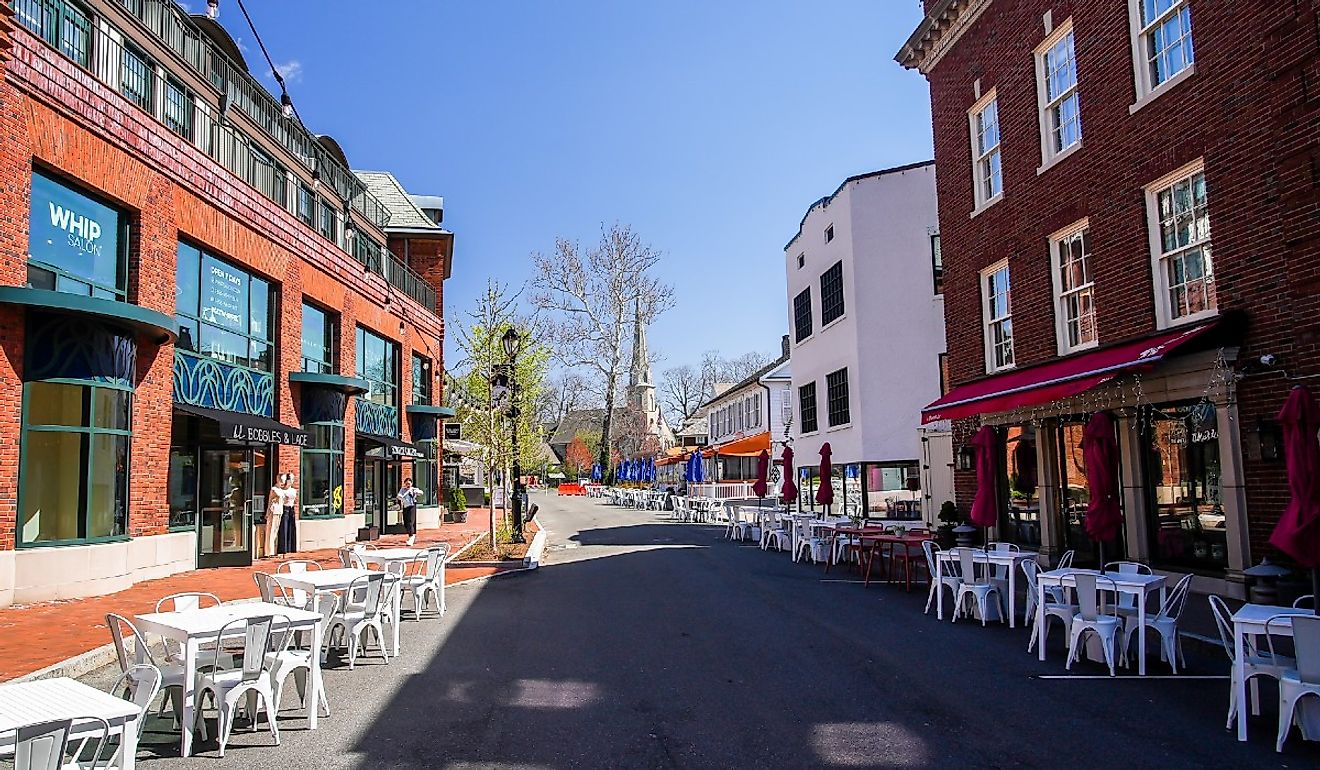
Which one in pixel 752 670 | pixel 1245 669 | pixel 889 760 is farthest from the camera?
pixel 752 670

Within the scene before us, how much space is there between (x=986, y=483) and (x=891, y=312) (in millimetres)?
10851

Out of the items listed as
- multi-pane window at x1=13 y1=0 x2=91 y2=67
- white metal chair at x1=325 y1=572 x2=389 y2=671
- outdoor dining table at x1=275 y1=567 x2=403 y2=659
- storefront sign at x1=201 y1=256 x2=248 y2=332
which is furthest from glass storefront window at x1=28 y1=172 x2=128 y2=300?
white metal chair at x1=325 y1=572 x2=389 y2=671

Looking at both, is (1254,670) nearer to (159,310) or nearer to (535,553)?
(535,553)

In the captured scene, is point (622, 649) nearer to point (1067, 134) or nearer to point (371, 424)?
point (1067, 134)

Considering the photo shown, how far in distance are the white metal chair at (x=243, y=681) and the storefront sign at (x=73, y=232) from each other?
8.94 metres

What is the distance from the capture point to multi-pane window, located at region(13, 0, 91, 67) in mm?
12453

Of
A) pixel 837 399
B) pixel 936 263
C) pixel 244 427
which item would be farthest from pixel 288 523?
pixel 936 263

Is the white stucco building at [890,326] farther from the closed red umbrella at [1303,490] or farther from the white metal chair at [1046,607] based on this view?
the closed red umbrella at [1303,490]

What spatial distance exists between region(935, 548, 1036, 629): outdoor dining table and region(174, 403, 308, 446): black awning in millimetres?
11799

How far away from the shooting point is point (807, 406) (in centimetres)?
2791

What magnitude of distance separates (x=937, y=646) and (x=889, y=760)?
4078mm

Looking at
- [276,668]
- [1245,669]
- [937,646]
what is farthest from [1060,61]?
[276,668]

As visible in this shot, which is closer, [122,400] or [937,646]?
[937,646]

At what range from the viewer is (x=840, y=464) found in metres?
24.7
